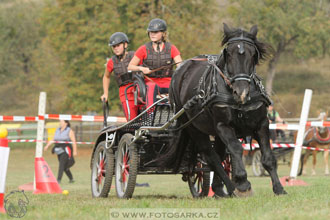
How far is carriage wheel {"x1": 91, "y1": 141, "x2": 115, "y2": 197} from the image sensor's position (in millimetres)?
10258

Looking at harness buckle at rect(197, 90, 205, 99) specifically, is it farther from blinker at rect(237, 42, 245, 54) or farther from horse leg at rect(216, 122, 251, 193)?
blinker at rect(237, 42, 245, 54)

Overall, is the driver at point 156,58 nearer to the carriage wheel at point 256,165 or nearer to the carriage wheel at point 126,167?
the carriage wheel at point 126,167

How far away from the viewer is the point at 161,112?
9898mm

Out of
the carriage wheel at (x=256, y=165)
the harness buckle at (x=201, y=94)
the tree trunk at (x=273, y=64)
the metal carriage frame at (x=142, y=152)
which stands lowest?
the carriage wheel at (x=256, y=165)

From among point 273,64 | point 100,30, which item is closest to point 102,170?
point 100,30

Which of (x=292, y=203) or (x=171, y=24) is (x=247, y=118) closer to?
(x=292, y=203)

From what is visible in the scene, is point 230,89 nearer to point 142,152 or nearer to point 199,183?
point 142,152

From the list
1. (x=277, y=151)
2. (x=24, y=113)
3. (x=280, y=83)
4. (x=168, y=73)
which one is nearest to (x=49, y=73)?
(x=24, y=113)

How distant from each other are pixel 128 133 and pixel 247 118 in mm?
2477

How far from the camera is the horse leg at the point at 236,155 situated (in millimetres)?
8000

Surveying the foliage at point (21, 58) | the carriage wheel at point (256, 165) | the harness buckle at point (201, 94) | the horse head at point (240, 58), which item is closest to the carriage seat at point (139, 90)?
the harness buckle at point (201, 94)

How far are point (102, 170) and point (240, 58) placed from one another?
390 centimetres

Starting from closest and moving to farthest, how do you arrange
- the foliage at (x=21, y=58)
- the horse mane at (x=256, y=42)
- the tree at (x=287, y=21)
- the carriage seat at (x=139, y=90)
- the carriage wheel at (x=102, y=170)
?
the horse mane at (x=256, y=42) → the carriage seat at (x=139, y=90) → the carriage wheel at (x=102, y=170) → the tree at (x=287, y=21) → the foliage at (x=21, y=58)

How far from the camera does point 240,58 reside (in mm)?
7930
